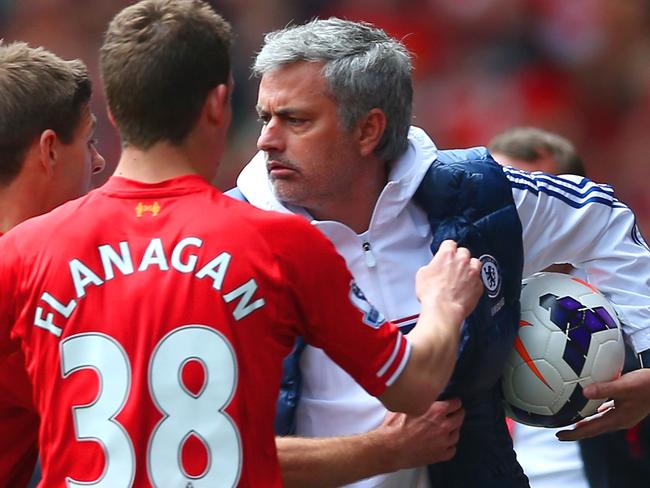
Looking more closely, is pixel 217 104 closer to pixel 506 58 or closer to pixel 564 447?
pixel 564 447

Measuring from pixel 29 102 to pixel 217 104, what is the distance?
74cm

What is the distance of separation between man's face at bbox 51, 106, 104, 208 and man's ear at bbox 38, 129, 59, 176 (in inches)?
0.5

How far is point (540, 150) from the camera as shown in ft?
17.1

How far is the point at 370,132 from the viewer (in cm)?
374

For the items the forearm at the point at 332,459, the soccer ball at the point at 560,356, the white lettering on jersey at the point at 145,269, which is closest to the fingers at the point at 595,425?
the soccer ball at the point at 560,356

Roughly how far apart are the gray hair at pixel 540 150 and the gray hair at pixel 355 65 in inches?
59.1

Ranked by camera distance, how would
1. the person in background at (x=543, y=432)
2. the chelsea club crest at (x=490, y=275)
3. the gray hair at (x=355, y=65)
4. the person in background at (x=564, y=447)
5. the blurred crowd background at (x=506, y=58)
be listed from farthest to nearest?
1. the blurred crowd background at (x=506, y=58)
2. the person in background at (x=543, y=432)
3. the person in background at (x=564, y=447)
4. the gray hair at (x=355, y=65)
5. the chelsea club crest at (x=490, y=275)

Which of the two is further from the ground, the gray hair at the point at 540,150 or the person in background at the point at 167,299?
the person in background at the point at 167,299

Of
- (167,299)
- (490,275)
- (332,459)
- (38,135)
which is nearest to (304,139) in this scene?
(490,275)

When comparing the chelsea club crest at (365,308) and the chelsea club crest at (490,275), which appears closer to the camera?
the chelsea club crest at (365,308)

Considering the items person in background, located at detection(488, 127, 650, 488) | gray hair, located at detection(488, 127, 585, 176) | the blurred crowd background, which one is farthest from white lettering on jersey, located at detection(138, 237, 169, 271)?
the blurred crowd background

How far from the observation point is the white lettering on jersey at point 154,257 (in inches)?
103

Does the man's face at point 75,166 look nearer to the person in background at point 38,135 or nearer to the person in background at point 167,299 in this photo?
the person in background at point 38,135

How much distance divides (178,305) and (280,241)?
0.25 m
